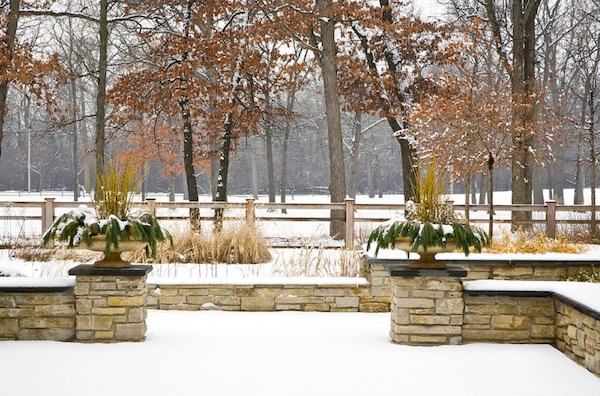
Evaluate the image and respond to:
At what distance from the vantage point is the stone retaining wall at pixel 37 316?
5.36 metres

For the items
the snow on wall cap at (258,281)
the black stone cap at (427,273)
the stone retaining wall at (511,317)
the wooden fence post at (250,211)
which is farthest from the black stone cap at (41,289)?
the wooden fence post at (250,211)

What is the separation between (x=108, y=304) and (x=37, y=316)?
0.65 meters

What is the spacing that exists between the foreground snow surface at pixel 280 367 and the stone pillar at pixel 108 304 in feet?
0.47

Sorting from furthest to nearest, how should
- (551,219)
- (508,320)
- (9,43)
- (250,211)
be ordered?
(9,43)
(551,219)
(250,211)
(508,320)

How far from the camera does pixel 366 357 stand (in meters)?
5.01

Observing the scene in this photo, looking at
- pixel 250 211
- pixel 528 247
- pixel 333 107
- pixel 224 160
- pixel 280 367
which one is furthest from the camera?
pixel 224 160

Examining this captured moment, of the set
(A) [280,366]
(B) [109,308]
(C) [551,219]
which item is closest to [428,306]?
(A) [280,366]

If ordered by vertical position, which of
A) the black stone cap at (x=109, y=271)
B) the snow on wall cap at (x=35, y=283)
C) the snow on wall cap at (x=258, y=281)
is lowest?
the snow on wall cap at (x=258, y=281)

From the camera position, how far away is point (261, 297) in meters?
6.85

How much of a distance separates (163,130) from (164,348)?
20.1 m

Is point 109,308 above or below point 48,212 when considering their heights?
below

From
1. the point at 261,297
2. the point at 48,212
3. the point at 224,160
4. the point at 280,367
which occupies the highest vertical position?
the point at 224,160

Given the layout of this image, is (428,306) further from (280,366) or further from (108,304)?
(108,304)

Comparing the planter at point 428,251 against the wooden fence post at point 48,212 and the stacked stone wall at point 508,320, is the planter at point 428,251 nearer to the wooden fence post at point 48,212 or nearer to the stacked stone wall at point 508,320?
the stacked stone wall at point 508,320
